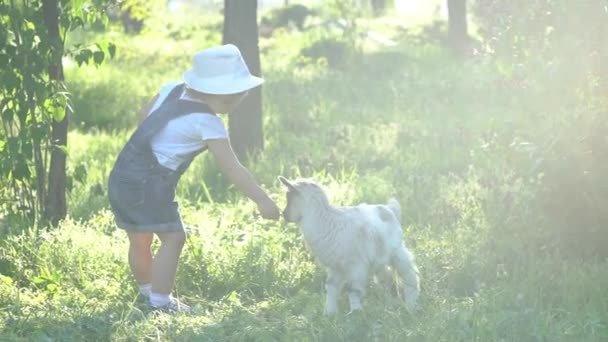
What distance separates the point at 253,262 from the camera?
619 centimetres

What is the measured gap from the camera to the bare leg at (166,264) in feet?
18.5

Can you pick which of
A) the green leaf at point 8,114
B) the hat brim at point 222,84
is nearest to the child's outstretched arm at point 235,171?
the hat brim at point 222,84

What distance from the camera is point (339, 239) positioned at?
538 centimetres

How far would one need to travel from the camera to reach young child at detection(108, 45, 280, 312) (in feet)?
18.0

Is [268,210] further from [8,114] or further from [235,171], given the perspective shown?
[8,114]

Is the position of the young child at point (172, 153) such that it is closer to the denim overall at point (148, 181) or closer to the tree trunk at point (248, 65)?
the denim overall at point (148, 181)

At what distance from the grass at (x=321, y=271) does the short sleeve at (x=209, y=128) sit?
934mm

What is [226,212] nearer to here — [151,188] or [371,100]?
[151,188]

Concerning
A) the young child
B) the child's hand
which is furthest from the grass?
the child's hand

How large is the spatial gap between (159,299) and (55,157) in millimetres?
1865

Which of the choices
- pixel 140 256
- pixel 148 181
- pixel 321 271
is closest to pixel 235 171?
pixel 148 181

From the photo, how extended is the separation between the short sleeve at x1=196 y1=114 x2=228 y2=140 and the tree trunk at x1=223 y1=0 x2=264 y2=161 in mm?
4115

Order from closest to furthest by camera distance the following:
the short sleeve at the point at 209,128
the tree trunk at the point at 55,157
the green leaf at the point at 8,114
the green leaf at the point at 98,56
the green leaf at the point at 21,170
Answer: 1. the short sleeve at the point at 209,128
2. the green leaf at the point at 21,170
3. the green leaf at the point at 8,114
4. the green leaf at the point at 98,56
5. the tree trunk at the point at 55,157

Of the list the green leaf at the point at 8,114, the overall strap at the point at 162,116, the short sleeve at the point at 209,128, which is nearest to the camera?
the short sleeve at the point at 209,128
